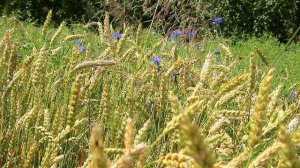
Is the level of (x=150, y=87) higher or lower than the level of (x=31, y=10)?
lower

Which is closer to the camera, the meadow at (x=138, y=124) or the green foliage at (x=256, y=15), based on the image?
the meadow at (x=138, y=124)

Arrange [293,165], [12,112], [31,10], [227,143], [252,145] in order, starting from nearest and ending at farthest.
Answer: [293,165], [252,145], [227,143], [12,112], [31,10]

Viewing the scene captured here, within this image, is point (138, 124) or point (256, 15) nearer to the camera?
point (138, 124)

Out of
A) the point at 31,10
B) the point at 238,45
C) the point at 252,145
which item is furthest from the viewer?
the point at 31,10

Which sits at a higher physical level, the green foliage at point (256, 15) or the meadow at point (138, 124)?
the green foliage at point (256, 15)

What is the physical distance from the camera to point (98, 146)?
38cm

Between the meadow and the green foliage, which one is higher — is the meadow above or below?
below

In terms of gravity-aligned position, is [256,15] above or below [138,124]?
above

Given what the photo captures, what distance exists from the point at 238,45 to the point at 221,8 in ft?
11.1

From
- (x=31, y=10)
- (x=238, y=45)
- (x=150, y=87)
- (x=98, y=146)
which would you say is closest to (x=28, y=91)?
(x=150, y=87)

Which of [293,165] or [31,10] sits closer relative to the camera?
[293,165]

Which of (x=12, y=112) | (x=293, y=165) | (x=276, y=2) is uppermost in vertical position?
(x=276, y=2)

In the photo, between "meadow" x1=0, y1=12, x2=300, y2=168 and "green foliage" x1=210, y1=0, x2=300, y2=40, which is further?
"green foliage" x1=210, y1=0, x2=300, y2=40

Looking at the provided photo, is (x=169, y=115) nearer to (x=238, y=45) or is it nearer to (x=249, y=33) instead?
(x=238, y=45)
